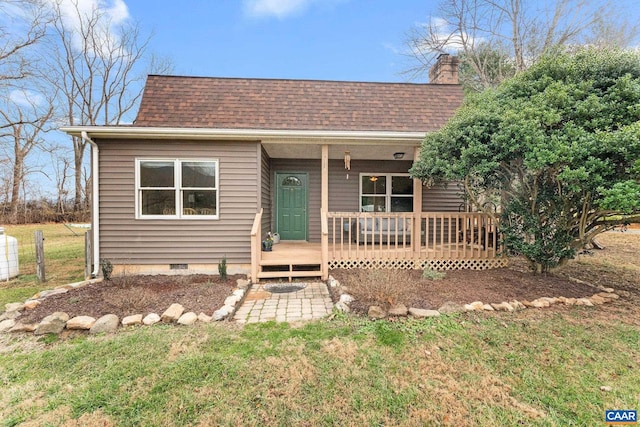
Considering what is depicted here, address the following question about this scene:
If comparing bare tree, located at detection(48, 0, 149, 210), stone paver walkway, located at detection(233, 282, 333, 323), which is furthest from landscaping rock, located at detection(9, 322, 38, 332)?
bare tree, located at detection(48, 0, 149, 210)

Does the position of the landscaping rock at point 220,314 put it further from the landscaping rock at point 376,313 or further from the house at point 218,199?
the landscaping rock at point 376,313

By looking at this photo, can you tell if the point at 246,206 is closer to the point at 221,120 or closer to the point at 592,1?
the point at 221,120

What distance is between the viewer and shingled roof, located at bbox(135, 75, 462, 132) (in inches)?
287

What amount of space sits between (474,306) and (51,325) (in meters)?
5.19

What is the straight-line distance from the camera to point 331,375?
262cm

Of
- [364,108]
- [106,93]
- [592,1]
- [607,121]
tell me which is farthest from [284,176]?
[106,93]

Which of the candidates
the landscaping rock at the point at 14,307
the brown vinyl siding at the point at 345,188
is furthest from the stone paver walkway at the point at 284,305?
the brown vinyl siding at the point at 345,188

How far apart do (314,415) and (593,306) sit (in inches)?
175

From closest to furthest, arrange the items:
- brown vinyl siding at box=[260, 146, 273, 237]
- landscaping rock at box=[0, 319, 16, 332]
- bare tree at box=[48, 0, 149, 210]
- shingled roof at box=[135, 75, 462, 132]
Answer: landscaping rock at box=[0, 319, 16, 332] → brown vinyl siding at box=[260, 146, 273, 237] → shingled roof at box=[135, 75, 462, 132] → bare tree at box=[48, 0, 149, 210]

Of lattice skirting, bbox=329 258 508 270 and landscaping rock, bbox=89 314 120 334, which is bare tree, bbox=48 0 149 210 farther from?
lattice skirting, bbox=329 258 508 270

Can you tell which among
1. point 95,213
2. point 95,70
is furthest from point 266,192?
point 95,70

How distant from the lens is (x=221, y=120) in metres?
7.23

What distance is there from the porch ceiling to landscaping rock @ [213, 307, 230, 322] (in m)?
3.74

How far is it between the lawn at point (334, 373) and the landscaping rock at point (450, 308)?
228mm
